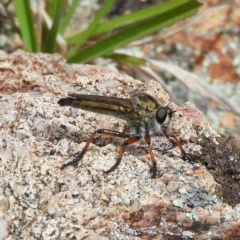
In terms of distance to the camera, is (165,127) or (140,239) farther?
(165,127)

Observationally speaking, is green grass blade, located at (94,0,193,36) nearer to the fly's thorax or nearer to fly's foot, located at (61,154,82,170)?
the fly's thorax

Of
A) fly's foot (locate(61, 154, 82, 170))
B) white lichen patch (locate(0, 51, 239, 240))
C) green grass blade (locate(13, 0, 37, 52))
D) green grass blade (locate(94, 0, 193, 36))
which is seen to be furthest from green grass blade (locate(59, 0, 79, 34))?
fly's foot (locate(61, 154, 82, 170))

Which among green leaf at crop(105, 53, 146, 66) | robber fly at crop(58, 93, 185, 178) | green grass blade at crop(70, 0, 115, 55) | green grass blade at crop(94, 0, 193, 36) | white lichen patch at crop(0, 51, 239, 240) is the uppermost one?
green grass blade at crop(94, 0, 193, 36)

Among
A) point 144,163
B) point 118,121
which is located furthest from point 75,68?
point 144,163

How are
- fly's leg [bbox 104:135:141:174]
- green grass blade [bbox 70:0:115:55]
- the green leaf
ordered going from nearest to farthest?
fly's leg [bbox 104:135:141:174] < green grass blade [bbox 70:0:115:55] < the green leaf

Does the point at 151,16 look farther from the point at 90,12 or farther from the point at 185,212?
the point at 185,212

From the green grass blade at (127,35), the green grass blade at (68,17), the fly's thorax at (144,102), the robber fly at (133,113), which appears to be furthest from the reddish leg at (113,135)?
the green grass blade at (68,17)

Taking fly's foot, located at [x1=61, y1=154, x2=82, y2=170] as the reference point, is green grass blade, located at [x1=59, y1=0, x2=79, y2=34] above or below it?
above

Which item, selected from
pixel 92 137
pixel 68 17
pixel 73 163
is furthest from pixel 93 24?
pixel 73 163
